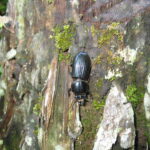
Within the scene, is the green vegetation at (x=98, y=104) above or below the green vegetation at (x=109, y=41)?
below

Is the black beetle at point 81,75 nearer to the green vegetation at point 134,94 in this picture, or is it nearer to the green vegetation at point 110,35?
the green vegetation at point 110,35

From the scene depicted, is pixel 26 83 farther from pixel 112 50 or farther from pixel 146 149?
pixel 146 149

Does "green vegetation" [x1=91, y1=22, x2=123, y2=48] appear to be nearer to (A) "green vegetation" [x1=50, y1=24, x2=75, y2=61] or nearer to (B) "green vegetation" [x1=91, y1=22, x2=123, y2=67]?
(B) "green vegetation" [x1=91, y1=22, x2=123, y2=67]

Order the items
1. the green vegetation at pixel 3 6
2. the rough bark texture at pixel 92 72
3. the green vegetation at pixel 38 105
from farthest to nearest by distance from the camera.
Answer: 1. the green vegetation at pixel 3 6
2. the green vegetation at pixel 38 105
3. the rough bark texture at pixel 92 72

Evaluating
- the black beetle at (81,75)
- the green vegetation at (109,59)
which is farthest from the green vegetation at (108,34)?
the black beetle at (81,75)

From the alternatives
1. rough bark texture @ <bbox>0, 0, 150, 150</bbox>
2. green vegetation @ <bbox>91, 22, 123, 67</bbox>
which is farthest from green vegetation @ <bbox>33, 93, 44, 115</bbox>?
green vegetation @ <bbox>91, 22, 123, 67</bbox>

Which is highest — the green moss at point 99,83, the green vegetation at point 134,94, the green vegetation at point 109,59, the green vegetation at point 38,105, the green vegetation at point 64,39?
the green vegetation at point 64,39

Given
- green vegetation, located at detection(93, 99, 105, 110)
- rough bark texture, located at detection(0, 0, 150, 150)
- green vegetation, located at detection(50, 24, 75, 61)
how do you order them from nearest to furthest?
rough bark texture, located at detection(0, 0, 150, 150)
green vegetation, located at detection(93, 99, 105, 110)
green vegetation, located at detection(50, 24, 75, 61)
